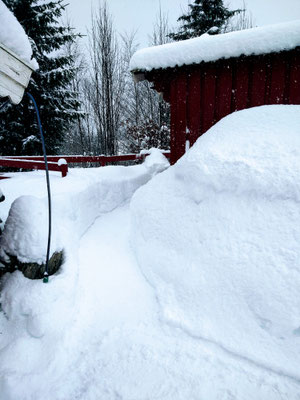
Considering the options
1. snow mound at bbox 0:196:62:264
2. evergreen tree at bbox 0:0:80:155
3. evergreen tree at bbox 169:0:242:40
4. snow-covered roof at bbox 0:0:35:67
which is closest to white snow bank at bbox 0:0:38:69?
snow-covered roof at bbox 0:0:35:67

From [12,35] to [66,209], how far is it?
7.96ft

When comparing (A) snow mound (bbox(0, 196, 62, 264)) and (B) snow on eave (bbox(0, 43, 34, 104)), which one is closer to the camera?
(B) snow on eave (bbox(0, 43, 34, 104))

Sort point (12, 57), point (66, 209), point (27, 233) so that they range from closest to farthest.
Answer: point (12, 57), point (27, 233), point (66, 209)

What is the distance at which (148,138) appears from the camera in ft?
40.4

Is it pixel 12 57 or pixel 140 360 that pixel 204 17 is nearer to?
pixel 12 57

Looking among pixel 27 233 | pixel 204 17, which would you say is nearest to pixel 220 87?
pixel 27 233

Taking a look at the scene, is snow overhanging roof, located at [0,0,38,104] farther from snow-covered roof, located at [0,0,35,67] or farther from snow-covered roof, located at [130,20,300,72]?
snow-covered roof, located at [130,20,300,72]

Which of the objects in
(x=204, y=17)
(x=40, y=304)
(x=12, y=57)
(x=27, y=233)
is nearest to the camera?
(x=12, y=57)

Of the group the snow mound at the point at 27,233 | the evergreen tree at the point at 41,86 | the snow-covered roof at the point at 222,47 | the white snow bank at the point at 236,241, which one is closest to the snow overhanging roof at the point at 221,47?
the snow-covered roof at the point at 222,47

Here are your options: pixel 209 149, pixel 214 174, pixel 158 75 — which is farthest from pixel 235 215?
pixel 158 75

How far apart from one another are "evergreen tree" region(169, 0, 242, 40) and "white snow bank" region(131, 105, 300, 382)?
48.6ft

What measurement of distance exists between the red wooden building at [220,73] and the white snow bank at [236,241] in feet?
4.68

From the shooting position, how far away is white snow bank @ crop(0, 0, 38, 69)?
2.09 metres

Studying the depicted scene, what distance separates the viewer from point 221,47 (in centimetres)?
414
